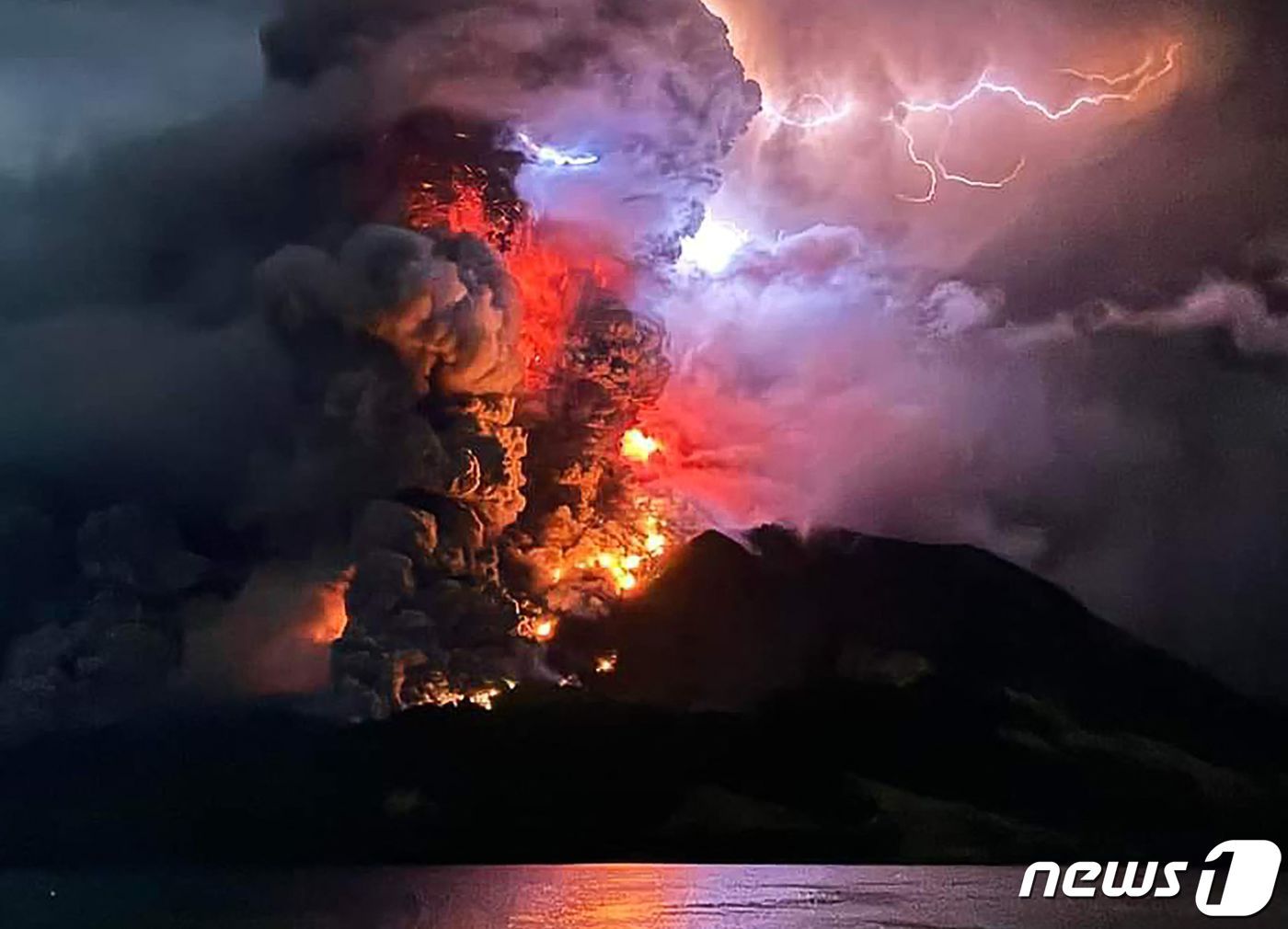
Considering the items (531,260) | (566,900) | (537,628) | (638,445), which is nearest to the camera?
(638,445)

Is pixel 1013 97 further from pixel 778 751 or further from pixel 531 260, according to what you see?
pixel 778 751

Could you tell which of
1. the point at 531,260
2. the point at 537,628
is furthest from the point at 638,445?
the point at 531,260

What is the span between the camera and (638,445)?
53.5ft

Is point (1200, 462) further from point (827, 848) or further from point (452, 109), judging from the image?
point (452, 109)

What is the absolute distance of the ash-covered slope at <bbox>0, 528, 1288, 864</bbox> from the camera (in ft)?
48.2

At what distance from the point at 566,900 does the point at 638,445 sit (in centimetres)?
1495

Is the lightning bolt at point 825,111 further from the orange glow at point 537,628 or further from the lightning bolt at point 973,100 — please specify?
the orange glow at point 537,628

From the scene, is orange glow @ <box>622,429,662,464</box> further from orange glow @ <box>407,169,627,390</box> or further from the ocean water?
the ocean water

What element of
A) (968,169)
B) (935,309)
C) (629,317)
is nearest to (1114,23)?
(968,169)

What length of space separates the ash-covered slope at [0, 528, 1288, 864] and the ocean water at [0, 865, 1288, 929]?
2.87ft

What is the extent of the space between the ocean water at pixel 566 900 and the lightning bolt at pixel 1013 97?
7.15m

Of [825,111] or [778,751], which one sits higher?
[825,111]

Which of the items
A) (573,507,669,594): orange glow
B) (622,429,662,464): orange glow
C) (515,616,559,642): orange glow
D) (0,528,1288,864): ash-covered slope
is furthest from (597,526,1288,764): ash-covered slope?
(622,429,662,464): orange glow

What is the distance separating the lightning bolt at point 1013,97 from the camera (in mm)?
14617
